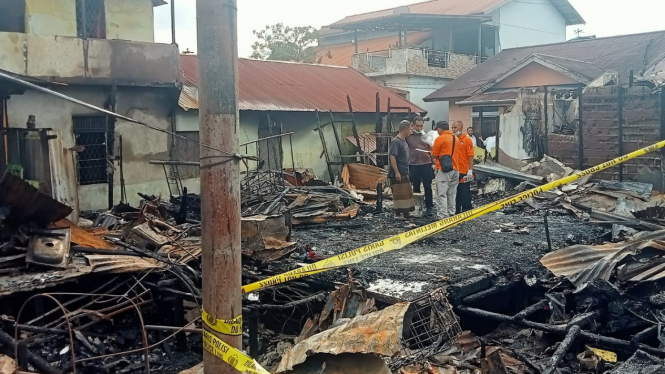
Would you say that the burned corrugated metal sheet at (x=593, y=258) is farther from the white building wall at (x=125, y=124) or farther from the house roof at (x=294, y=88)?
the house roof at (x=294, y=88)

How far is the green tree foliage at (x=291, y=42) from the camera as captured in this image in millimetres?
34969

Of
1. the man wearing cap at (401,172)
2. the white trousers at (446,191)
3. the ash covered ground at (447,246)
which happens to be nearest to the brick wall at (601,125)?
the ash covered ground at (447,246)

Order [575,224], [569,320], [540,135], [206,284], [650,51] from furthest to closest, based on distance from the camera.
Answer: [650,51]
[540,135]
[575,224]
[569,320]
[206,284]

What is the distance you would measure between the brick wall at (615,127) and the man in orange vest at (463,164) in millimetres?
4355

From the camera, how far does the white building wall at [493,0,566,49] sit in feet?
101

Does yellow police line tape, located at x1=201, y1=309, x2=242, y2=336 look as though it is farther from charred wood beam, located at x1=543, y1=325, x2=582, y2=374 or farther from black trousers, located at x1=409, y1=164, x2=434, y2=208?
black trousers, located at x1=409, y1=164, x2=434, y2=208

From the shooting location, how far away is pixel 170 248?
7020 millimetres

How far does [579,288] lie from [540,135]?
10128 millimetres

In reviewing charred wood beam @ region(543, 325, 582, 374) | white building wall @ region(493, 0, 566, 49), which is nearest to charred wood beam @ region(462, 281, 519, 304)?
charred wood beam @ region(543, 325, 582, 374)

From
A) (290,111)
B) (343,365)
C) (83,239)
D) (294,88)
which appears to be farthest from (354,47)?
(343,365)

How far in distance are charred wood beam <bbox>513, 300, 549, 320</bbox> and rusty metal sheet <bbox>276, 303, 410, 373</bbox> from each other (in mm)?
1674

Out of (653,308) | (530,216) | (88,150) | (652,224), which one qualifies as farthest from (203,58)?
(88,150)

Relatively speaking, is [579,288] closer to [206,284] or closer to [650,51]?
[206,284]

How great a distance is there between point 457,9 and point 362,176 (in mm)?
18670
